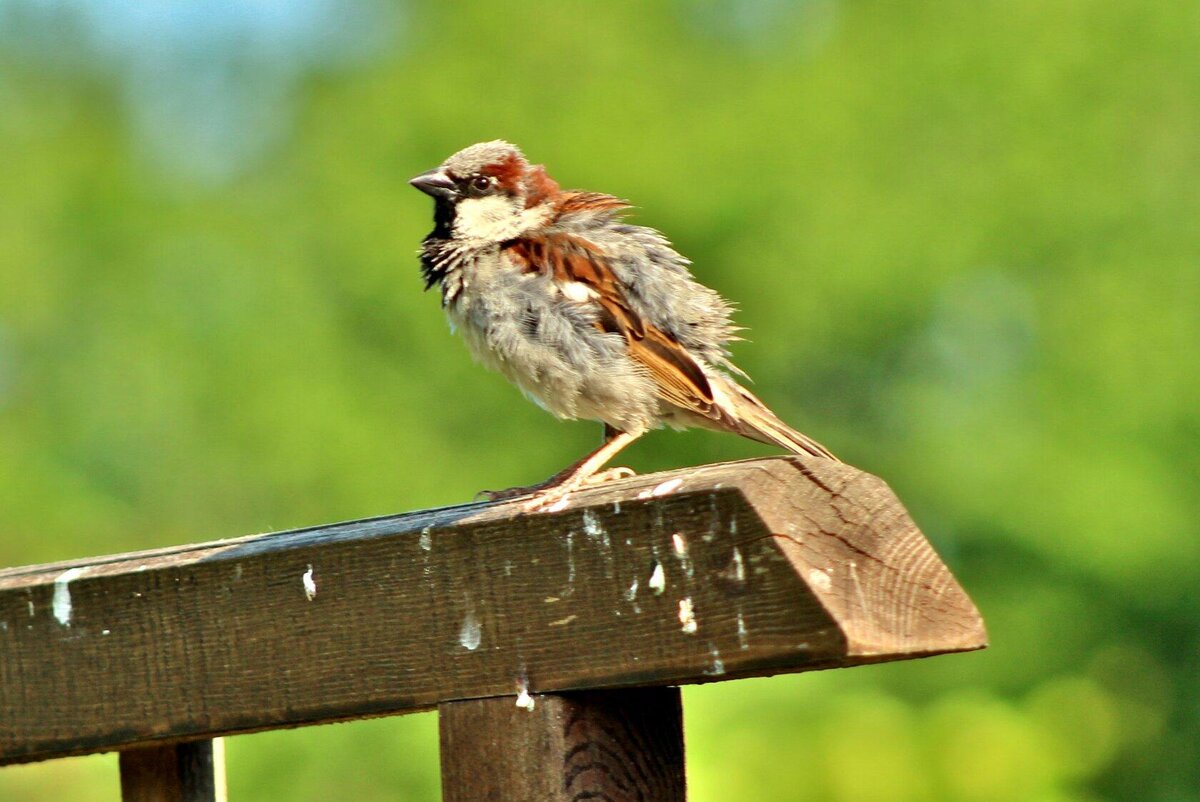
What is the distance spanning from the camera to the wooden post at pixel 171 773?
2.43 m

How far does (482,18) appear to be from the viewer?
1634 cm

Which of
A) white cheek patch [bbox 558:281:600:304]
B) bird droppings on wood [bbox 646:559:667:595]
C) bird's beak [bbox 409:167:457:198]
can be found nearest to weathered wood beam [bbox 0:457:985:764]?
bird droppings on wood [bbox 646:559:667:595]

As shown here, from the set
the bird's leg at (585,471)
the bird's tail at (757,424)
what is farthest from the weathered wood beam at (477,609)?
the bird's tail at (757,424)

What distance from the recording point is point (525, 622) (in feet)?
6.79

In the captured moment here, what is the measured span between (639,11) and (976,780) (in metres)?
11.3

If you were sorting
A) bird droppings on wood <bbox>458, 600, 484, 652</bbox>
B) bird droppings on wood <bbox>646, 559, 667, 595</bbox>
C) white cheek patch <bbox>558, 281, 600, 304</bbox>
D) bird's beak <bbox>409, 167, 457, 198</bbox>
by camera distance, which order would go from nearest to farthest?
bird droppings on wood <bbox>646, 559, 667, 595</bbox> → bird droppings on wood <bbox>458, 600, 484, 652</bbox> → white cheek patch <bbox>558, 281, 600, 304</bbox> → bird's beak <bbox>409, 167, 457, 198</bbox>

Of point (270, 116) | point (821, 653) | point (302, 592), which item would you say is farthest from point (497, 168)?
point (270, 116)

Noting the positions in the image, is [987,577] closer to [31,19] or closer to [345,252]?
[345,252]

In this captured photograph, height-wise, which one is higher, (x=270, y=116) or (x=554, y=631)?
(x=270, y=116)

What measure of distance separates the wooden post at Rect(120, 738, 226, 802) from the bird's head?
1.81 meters

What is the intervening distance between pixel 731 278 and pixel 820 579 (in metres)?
11.8

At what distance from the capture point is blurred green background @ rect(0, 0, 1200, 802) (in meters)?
11.7

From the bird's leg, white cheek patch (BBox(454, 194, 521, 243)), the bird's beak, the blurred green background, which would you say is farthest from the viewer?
the blurred green background

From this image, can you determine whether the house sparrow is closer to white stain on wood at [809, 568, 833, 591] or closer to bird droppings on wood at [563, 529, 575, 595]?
bird droppings on wood at [563, 529, 575, 595]
